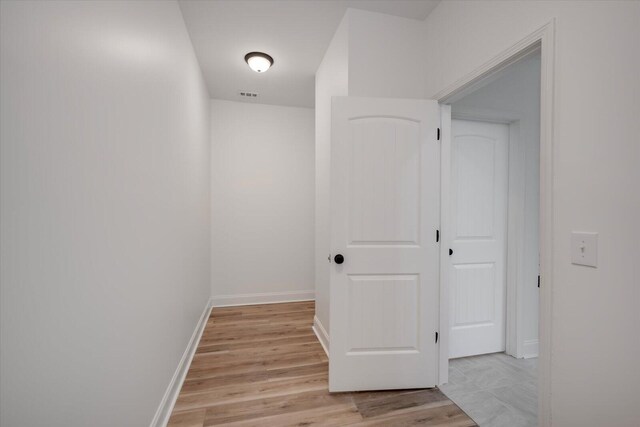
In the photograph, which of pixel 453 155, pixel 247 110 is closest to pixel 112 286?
pixel 453 155

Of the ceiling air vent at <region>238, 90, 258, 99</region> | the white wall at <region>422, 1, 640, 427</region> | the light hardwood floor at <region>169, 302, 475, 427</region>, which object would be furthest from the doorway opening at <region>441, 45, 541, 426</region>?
the ceiling air vent at <region>238, 90, 258, 99</region>

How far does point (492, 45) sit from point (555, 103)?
583mm

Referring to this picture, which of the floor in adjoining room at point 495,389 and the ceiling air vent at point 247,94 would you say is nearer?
the floor in adjoining room at point 495,389

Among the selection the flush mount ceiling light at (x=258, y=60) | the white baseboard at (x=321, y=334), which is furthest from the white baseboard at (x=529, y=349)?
the flush mount ceiling light at (x=258, y=60)

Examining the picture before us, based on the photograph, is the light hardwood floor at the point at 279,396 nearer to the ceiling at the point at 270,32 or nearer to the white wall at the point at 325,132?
the white wall at the point at 325,132

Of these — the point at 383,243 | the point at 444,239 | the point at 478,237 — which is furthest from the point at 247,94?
the point at 478,237

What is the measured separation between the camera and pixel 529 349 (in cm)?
246

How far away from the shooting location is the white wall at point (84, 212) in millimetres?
664

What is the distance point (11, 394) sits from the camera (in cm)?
65

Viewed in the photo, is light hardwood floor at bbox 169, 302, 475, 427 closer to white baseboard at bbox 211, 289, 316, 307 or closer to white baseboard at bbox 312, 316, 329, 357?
white baseboard at bbox 312, 316, 329, 357

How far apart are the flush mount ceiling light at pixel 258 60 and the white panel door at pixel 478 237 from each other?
74.4 inches

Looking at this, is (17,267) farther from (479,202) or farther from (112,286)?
(479,202)

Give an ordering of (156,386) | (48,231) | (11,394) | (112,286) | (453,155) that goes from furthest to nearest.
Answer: (453,155) → (156,386) → (112,286) → (48,231) → (11,394)

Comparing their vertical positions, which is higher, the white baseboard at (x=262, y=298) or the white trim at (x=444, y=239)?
the white trim at (x=444, y=239)
